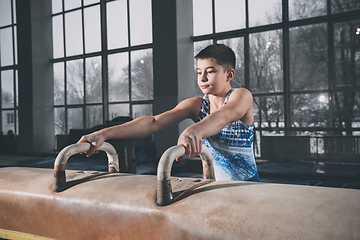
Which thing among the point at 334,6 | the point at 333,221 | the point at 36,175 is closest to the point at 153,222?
the point at 333,221

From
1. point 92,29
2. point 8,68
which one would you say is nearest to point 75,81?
point 92,29

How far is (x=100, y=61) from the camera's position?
8.08 metres

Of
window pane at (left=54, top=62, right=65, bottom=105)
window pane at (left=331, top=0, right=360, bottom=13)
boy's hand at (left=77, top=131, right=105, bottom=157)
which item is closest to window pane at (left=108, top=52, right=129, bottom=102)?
window pane at (left=54, top=62, right=65, bottom=105)

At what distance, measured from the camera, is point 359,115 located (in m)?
5.18

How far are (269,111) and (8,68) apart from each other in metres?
8.63

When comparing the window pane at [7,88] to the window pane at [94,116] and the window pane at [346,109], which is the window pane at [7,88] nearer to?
the window pane at [94,116]

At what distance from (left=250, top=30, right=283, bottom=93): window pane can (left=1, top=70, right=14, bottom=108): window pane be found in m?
8.00

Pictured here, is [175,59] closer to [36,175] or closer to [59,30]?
[59,30]

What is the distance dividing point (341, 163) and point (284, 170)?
122 cm

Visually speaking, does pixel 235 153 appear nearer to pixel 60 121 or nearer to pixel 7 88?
pixel 60 121

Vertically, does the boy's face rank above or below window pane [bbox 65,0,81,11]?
below

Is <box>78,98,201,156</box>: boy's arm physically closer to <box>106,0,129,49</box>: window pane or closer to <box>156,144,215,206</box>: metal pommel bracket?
<box>156,144,215,206</box>: metal pommel bracket

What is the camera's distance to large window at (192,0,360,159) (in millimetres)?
5250

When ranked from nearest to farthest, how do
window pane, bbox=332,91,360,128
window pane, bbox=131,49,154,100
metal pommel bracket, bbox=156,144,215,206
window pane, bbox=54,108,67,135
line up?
metal pommel bracket, bbox=156,144,215,206 → window pane, bbox=332,91,360,128 → window pane, bbox=131,49,154,100 → window pane, bbox=54,108,67,135
